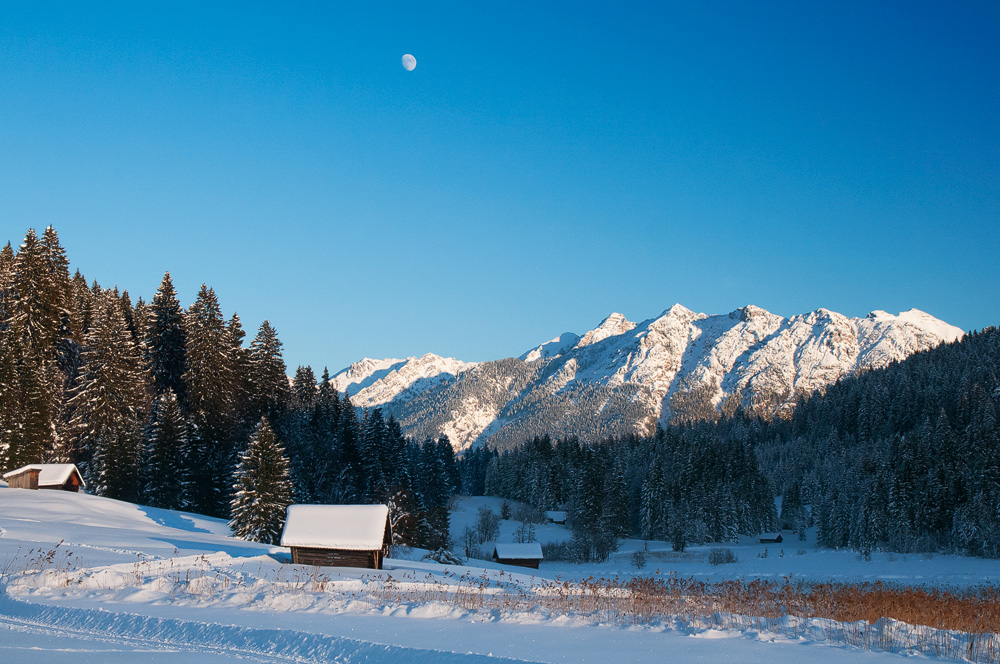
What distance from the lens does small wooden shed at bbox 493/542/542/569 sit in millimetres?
69562

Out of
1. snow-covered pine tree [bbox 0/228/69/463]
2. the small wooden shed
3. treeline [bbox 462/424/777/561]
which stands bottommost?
the small wooden shed

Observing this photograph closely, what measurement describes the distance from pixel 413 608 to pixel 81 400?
158 feet

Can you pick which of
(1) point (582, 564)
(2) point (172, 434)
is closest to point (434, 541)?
(2) point (172, 434)

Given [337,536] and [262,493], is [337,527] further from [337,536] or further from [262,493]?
[262,493]

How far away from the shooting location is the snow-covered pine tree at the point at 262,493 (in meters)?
43.3

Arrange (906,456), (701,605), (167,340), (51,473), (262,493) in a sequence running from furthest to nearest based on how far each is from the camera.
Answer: (906,456)
(167,340)
(51,473)
(262,493)
(701,605)

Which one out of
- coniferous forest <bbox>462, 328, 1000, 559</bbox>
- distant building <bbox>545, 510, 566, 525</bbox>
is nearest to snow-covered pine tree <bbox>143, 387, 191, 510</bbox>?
coniferous forest <bbox>462, 328, 1000, 559</bbox>

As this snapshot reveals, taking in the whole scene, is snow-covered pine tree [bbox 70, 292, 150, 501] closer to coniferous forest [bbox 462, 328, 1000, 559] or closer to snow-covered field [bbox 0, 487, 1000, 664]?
snow-covered field [bbox 0, 487, 1000, 664]

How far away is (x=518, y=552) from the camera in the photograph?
70000 mm

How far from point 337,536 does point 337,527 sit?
50 centimetres

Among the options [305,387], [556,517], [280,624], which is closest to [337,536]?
[280,624]

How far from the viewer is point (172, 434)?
51344 mm

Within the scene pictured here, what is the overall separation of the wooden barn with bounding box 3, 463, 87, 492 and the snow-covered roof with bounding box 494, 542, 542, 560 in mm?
39781

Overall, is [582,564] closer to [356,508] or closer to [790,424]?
[356,508]
